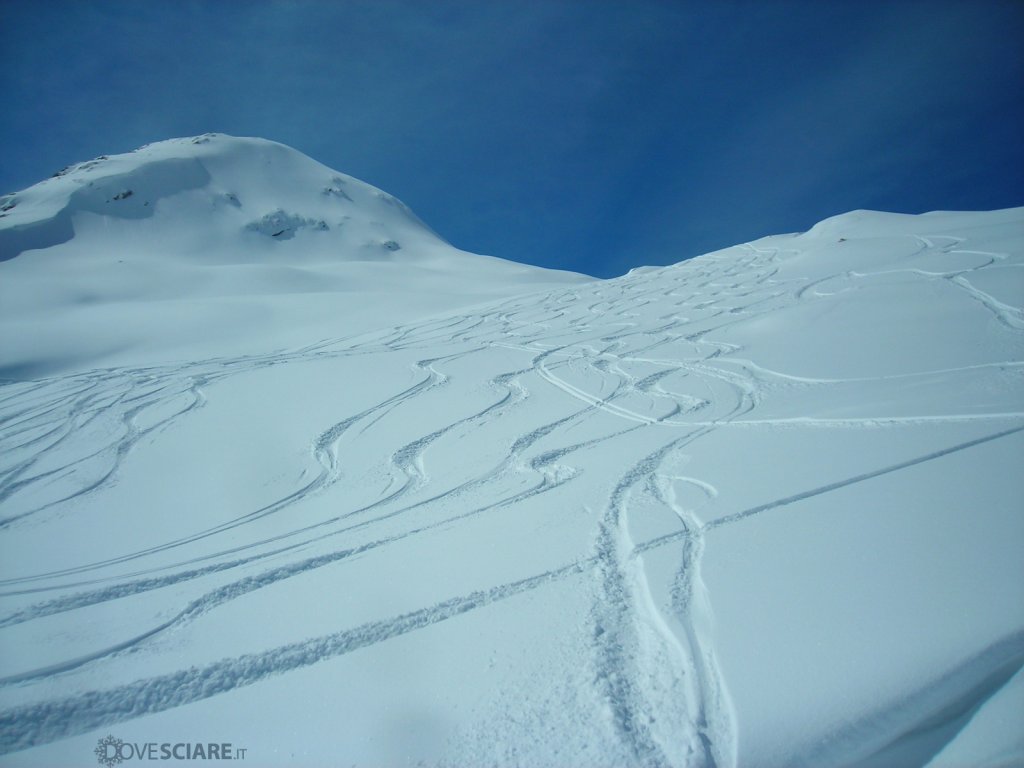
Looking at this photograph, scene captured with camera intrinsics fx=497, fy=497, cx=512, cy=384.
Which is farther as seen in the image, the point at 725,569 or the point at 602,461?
the point at 602,461

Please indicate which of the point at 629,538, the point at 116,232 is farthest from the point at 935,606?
the point at 116,232

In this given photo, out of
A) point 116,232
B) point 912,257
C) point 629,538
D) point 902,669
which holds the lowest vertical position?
point 902,669

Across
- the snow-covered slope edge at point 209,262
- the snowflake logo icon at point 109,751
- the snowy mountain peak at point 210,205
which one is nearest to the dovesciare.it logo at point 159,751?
the snowflake logo icon at point 109,751

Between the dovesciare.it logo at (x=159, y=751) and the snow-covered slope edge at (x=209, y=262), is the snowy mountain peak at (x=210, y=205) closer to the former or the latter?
the snow-covered slope edge at (x=209, y=262)

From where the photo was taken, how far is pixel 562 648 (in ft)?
7.12

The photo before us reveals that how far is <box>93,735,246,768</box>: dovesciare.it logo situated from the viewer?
1.93 metres

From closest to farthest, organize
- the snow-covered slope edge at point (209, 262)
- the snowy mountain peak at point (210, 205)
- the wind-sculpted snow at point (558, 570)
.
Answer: the wind-sculpted snow at point (558, 570)
the snow-covered slope edge at point (209, 262)
the snowy mountain peak at point (210, 205)

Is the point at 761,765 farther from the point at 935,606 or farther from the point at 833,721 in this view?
the point at 935,606

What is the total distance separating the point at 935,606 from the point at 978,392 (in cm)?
303

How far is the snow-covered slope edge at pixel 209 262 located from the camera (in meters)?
17.0

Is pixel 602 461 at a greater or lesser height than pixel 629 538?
greater

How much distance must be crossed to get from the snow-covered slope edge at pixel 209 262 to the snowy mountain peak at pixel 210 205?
0.19 m

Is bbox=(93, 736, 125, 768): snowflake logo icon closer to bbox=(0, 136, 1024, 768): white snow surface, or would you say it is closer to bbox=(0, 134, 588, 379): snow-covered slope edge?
bbox=(0, 136, 1024, 768): white snow surface

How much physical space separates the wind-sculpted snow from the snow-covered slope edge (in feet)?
37.0
